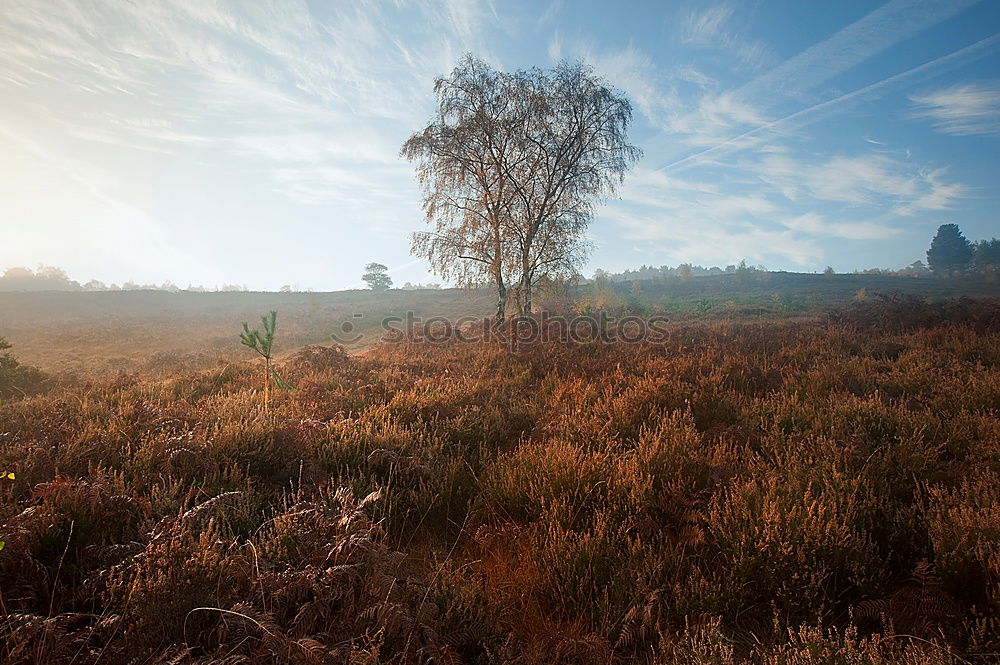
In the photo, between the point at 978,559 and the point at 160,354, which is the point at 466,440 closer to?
the point at 978,559

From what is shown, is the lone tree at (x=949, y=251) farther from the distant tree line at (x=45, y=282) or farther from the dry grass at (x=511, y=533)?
the distant tree line at (x=45, y=282)

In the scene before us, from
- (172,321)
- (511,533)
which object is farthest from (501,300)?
(172,321)

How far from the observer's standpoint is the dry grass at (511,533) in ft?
7.14

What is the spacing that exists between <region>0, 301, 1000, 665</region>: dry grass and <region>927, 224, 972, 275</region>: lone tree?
74133mm

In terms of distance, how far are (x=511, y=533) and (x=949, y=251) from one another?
268ft

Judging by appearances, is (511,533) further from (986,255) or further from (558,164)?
(986,255)

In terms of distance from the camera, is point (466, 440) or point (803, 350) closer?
point (466, 440)

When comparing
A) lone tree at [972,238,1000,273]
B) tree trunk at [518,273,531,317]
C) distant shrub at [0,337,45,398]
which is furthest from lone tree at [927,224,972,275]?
distant shrub at [0,337,45,398]

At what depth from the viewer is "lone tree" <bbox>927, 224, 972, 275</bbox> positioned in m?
55.5

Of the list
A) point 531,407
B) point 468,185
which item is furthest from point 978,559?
point 468,185

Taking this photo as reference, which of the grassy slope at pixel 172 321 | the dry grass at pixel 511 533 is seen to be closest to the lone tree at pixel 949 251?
the grassy slope at pixel 172 321

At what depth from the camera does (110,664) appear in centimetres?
185

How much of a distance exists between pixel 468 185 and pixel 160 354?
14.4m

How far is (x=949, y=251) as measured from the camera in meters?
56.2
